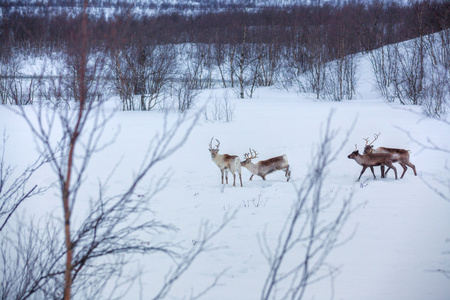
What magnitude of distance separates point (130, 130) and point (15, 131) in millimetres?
4459

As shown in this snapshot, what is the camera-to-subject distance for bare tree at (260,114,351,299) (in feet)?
6.40

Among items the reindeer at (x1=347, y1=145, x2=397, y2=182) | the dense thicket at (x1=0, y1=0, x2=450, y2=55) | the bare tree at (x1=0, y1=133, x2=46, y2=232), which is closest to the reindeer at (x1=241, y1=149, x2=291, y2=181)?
the reindeer at (x1=347, y1=145, x2=397, y2=182)

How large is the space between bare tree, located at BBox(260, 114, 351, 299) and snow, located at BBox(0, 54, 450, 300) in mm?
177

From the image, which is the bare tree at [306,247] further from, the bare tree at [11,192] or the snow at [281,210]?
the bare tree at [11,192]

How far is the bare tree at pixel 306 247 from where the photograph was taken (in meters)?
1.95

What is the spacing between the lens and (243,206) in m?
7.17

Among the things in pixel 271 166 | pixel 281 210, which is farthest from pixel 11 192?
pixel 271 166

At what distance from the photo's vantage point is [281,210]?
6.88m

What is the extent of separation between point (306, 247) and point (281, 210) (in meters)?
1.76

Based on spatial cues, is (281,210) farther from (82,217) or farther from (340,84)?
(340,84)

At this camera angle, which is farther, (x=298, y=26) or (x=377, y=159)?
(x=298, y=26)

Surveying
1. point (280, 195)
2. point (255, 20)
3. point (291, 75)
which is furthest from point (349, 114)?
point (255, 20)

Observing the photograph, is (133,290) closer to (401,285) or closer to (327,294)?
(327,294)

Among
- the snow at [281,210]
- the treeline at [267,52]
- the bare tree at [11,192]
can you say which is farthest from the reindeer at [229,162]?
the treeline at [267,52]
